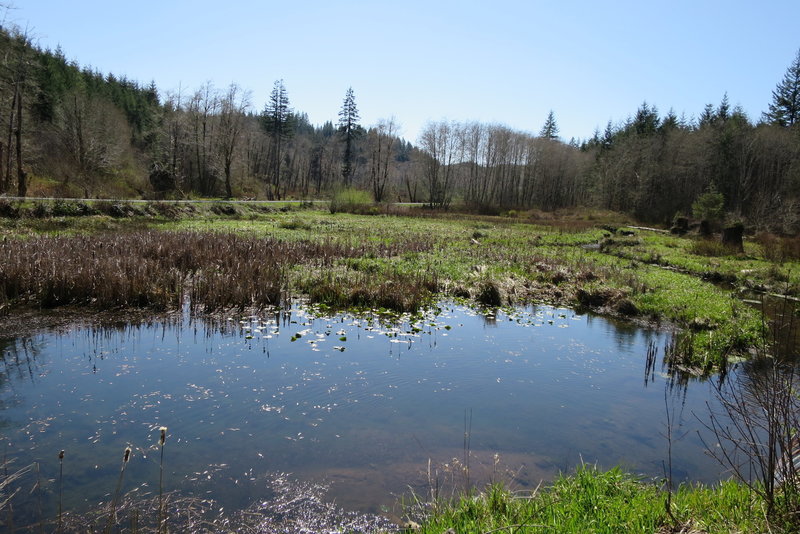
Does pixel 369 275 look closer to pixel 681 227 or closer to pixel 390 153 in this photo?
pixel 681 227

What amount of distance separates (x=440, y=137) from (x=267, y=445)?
71.9m

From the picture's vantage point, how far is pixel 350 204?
4797 centimetres

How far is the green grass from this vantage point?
3.39 m

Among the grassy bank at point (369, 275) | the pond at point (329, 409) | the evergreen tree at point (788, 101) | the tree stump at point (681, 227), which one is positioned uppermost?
the evergreen tree at point (788, 101)

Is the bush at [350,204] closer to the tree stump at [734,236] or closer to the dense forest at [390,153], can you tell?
the dense forest at [390,153]

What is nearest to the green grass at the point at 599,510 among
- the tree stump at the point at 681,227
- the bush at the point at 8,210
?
the bush at the point at 8,210

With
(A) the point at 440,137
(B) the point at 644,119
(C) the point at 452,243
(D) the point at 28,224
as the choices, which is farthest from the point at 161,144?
(B) the point at 644,119

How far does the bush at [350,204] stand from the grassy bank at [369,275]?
23981 millimetres

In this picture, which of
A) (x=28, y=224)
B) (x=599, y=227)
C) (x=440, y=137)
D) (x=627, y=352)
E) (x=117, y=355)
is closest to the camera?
(x=117, y=355)

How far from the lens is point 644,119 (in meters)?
75.1

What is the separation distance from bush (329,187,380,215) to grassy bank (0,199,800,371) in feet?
78.7

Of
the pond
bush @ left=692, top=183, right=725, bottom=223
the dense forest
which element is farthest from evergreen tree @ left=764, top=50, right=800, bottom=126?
the pond

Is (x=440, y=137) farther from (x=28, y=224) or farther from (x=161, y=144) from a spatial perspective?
(x=28, y=224)

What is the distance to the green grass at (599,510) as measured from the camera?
133 inches
